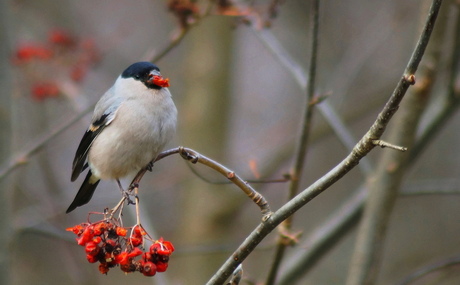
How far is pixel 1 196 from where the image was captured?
423 centimetres

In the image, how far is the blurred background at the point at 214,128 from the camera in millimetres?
4883

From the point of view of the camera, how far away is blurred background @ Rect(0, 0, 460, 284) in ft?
16.0

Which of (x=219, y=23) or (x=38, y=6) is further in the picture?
(x=38, y=6)

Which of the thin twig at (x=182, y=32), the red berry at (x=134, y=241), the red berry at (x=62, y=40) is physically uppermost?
the red berry at (x=62, y=40)

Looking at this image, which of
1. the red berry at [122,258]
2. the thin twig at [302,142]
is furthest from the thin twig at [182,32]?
the red berry at [122,258]

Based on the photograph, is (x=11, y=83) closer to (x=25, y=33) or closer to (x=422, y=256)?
(x=25, y=33)

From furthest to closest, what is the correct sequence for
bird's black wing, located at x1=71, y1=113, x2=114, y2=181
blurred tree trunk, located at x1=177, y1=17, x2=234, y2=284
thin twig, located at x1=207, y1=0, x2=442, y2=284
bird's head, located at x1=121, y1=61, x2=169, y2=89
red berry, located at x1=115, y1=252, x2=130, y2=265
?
blurred tree trunk, located at x1=177, y1=17, x2=234, y2=284
bird's black wing, located at x1=71, y1=113, x2=114, y2=181
bird's head, located at x1=121, y1=61, x2=169, y2=89
red berry, located at x1=115, y1=252, x2=130, y2=265
thin twig, located at x1=207, y1=0, x2=442, y2=284

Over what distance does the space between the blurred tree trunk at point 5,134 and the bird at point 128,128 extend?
2.31 ft

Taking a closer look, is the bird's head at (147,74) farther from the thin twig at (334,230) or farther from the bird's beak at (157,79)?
the thin twig at (334,230)

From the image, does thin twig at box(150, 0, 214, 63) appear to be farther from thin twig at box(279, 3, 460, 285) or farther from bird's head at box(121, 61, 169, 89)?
thin twig at box(279, 3, 460, 285)

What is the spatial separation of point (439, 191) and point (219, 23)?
3.09m

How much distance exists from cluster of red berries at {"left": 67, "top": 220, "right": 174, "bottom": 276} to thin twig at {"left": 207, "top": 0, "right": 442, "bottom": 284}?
236 millimetres

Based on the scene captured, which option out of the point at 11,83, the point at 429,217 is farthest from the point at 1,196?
the point at 429,217

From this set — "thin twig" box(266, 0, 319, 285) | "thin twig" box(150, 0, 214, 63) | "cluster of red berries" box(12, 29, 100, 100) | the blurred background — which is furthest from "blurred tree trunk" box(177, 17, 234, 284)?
"thin twig" box(266, 0, 319, 285)
